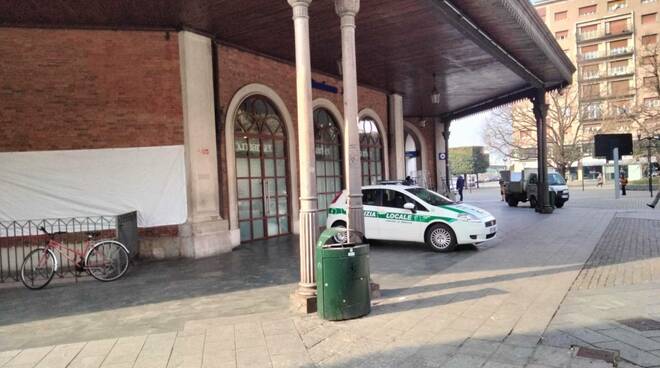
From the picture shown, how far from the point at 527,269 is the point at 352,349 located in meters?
4.48

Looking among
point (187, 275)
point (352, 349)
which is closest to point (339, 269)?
point (352, 349)

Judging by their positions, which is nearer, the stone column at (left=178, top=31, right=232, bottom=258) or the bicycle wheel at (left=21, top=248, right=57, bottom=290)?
the bicycle wheel at (left=21, top=248, right=57, bottom=290)

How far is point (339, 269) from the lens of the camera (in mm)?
5203

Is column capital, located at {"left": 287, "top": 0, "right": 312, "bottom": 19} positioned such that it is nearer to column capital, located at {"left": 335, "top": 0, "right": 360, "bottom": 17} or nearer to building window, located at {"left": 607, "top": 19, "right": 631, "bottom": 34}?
column capital, located at {"left": 335, "top": 0, "right": 360, "bottom": 17}

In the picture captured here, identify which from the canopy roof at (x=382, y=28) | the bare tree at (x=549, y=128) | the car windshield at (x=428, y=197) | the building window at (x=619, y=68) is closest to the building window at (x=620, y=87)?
the building window at (x=619, y=68)

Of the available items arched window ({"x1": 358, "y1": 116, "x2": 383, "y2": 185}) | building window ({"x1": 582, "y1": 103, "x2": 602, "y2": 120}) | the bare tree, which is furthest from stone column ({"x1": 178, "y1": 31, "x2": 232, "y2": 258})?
building window ({"x1": 582, "y1": 103, "x2": 602, "y2": 120})

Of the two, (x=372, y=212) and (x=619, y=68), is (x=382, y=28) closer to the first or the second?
(x=372, y=212)

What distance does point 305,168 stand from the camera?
5.93 metres

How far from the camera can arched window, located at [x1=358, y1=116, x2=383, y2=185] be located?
58.1 ft

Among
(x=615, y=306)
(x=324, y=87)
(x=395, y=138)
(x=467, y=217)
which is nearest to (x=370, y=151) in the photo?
(x=395, y=138)

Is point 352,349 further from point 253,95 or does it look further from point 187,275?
point 253,95

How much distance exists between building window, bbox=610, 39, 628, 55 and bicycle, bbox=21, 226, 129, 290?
68765mm

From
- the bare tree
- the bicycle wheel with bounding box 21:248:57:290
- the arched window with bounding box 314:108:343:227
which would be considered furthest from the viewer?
the bare tree

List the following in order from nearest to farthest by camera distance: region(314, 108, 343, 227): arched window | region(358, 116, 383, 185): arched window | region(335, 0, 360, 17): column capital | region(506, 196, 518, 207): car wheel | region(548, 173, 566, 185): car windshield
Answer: region(335, 0, 360, 17): column capital, region(314, 108, 343, 227): arched window, region(358, 116, 383, 185): arched window, region(548, 173, 566, 185): car windshield, region(506, 196, 518, 207): car wheel
